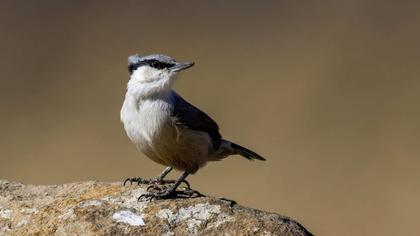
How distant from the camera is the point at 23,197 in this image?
17.8ft

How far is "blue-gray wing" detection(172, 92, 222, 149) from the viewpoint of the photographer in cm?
628

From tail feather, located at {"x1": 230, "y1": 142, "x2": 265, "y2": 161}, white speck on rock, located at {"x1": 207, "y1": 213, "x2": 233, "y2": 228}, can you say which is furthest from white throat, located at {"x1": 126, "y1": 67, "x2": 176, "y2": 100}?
white speck on rock, located at {"x1": 207, "y1": 213, "x2": 233, "y2": 228}

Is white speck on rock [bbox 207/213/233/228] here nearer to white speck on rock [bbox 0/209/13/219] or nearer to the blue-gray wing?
white speck on rock [bbox 0/209/13/219]

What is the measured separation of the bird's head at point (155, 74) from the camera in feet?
20.7

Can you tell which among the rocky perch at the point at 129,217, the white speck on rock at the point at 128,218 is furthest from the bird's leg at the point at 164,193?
the white speck on rock at the point at 128,218

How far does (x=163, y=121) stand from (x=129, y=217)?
4.55 ft

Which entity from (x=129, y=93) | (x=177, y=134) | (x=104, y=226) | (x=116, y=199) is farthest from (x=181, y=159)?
(x=104, y=226)

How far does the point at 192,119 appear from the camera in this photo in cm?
638

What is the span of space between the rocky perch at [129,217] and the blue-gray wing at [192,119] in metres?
1.13

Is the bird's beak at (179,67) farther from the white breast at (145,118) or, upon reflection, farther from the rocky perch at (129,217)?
the rocky perch at (129,217)

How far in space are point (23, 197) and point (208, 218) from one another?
135 centimetres

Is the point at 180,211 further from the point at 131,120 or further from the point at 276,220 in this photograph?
the point at 131,120

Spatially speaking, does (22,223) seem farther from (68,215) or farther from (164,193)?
(164,193)

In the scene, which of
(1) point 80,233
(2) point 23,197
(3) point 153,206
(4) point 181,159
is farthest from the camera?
(4) point 181,159
